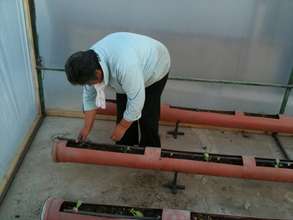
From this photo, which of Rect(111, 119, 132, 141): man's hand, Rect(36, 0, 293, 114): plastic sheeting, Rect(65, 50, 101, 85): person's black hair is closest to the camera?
Rect(65, 50, 101, 85): person's black hair

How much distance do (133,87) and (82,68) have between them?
28 cm

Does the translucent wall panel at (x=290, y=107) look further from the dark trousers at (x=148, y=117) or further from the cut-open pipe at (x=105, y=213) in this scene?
the cut-open pipe at (x=105, y=213)

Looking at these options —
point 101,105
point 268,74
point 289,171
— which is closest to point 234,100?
point 268,74

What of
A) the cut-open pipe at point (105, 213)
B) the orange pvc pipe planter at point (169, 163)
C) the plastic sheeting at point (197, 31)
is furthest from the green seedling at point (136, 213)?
the plastic sheeting at point (197, 31)

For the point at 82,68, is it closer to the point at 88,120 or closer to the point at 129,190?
the point at 88,120

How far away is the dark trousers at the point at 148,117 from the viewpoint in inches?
75.5

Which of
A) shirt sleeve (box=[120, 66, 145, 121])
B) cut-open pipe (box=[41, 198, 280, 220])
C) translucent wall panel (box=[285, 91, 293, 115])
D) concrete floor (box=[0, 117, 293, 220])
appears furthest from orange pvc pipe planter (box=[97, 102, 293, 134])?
cut-open pipe (box=[41, 198, 280, 220])

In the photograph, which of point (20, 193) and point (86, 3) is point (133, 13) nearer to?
point (86, 3)

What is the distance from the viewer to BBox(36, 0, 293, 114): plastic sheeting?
2.21 metres

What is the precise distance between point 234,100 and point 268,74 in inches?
12.2

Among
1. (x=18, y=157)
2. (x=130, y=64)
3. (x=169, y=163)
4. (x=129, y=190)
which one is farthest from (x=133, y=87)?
(x=18, y=157)

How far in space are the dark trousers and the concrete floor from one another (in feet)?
0.68

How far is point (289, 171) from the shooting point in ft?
6.20

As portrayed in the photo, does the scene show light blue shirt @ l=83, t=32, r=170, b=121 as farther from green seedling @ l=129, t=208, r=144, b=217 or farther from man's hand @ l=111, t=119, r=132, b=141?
green seedling @ l=129, t=208, r=144, b=217
